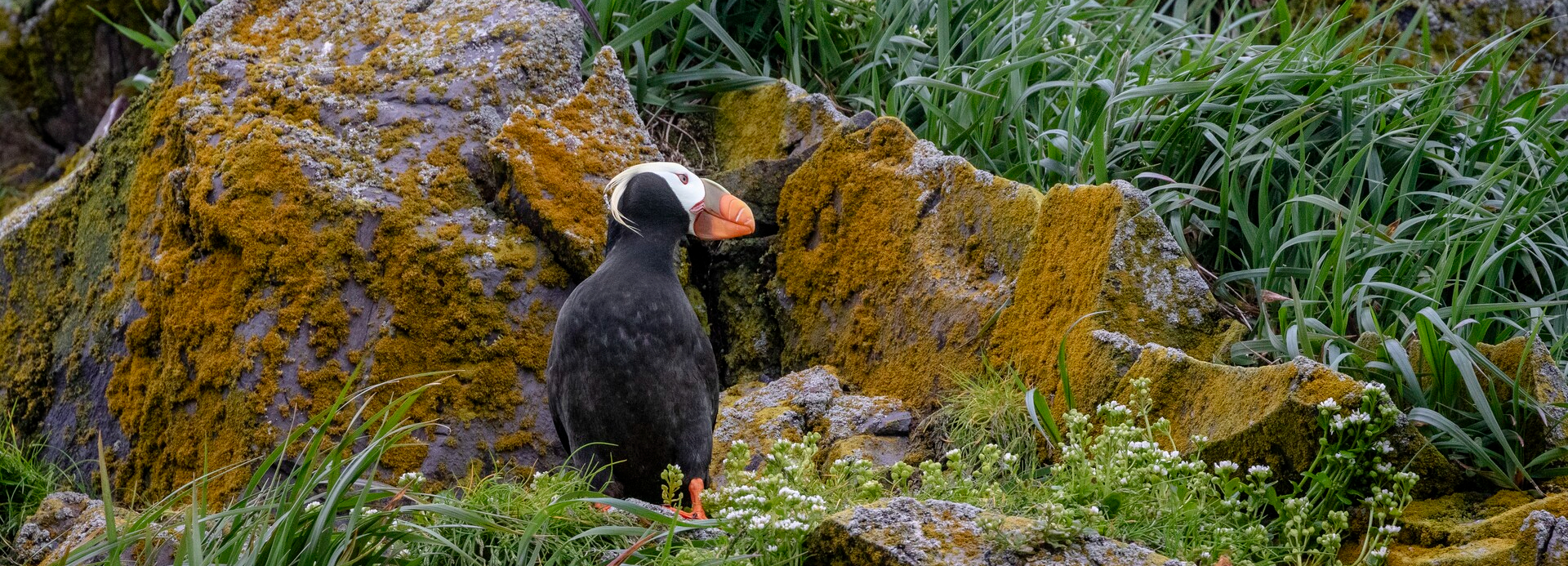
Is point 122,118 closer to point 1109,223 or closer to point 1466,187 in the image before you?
point 1109,223

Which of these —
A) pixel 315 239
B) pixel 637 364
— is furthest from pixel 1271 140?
pixel 315 239

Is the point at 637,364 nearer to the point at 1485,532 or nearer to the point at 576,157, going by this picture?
the point at 576,157

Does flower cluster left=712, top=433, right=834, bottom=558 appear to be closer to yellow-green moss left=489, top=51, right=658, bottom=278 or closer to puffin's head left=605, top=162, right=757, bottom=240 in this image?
puffin's head left=605, top=162, right=757, bottom=240

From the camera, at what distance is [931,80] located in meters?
4.44

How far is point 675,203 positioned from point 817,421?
797mm

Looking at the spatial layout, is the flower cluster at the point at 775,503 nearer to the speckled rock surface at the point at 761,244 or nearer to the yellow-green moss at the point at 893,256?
the yellow-green moss at the point at 893,256

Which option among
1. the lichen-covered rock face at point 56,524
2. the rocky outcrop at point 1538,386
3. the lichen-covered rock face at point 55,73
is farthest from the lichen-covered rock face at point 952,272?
the lichen-covered rock face at point 55,73

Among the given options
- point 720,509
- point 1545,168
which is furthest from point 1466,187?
point 720,509

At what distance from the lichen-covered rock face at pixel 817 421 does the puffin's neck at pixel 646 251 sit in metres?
0.57

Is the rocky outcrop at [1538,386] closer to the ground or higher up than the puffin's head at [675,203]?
closer to the ground

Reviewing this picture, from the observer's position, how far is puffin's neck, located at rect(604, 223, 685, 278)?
11.7 feet

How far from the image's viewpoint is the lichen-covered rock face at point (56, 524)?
128 inches

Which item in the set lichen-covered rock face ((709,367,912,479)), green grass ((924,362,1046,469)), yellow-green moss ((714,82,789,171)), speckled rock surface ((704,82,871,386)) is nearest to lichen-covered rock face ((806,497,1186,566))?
green grass ((924,362,1046,469))

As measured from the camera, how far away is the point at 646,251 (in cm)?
359
